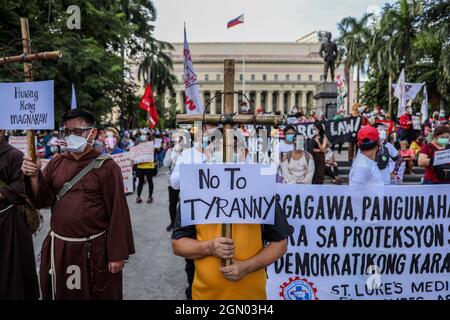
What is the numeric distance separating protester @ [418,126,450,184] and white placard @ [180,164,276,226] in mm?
4036

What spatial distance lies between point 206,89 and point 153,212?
9036 cm

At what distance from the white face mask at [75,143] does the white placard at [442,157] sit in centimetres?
423

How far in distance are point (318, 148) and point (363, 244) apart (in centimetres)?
572

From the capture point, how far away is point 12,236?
3.79m

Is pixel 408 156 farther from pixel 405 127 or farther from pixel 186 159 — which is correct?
pixel 186 159

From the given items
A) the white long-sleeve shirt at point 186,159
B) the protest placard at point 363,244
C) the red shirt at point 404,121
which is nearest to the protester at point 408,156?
the red shirt at point 404,121

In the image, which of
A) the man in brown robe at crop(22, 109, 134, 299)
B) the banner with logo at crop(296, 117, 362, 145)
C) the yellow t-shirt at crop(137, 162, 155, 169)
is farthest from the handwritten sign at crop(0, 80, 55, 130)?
the banner with logo at crop(296, 117, 362, 145)

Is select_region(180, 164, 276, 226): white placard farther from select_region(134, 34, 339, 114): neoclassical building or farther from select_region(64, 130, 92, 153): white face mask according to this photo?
select_region(134, 34, 339, 114): neoclassical building

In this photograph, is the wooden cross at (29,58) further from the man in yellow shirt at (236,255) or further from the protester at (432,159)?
the protester at (432,159)

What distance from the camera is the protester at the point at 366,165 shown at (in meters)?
4.24

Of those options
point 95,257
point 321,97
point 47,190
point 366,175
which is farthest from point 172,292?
point 321,97

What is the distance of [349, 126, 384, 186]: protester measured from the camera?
424 centimetres
